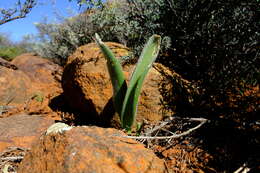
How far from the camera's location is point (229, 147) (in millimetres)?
1692

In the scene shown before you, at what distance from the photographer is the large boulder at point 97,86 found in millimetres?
2227

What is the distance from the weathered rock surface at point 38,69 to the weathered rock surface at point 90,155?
4.67 metres

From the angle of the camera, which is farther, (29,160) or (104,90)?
(104,90)

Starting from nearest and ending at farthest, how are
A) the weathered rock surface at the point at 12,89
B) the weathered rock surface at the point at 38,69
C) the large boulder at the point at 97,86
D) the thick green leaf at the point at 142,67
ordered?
the thick green leaf at the point at 142,67
the large boulder at the point at 97,86
the weathered rock surface at the point at 12,89
the weathered rock surface at the point at 38,69

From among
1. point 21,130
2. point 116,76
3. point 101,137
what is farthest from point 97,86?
point 101,137

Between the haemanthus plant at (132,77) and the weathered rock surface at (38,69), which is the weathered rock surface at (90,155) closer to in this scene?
the haemanthus plant at (132,77)

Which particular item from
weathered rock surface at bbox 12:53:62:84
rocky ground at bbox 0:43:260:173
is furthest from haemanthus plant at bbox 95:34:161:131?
weathered rock surface at bbox 12:53:62:84

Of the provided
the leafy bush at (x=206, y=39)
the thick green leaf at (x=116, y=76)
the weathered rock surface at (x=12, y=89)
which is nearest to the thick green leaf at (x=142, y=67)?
the thick green leaf at (x=116, y=76)

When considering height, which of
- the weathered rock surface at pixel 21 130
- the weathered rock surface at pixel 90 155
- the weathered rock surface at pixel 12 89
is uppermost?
the weathered rock surface at pixel 12 89

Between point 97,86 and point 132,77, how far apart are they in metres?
0.77

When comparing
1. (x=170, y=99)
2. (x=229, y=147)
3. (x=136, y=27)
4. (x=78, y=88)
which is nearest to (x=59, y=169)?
(x=229, y=147)

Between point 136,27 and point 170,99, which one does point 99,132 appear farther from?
point 136,27

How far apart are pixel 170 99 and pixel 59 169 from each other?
1.49 metres

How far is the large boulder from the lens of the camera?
2.23 meters
